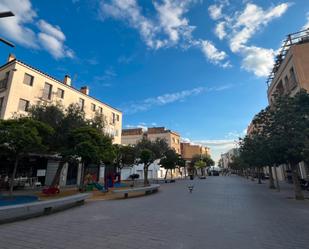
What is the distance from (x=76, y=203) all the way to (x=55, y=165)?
55.4 feet

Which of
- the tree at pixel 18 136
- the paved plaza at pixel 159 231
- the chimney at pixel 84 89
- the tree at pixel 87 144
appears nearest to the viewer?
the paved plaza at pixel 159 231

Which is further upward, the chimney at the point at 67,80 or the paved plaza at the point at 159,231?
the chimney at the point at 67,80

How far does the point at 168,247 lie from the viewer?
16.6 ft

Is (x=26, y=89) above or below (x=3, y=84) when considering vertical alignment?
below

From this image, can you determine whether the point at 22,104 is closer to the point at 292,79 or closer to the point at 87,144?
the point at 87,144

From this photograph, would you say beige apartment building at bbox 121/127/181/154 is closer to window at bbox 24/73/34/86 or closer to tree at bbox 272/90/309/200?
window at bbox 24/73/34/86

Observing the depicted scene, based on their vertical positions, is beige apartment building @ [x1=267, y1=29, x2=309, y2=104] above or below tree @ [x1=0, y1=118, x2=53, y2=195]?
above

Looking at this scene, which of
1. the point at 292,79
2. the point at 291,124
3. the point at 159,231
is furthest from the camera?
the point at 292,79

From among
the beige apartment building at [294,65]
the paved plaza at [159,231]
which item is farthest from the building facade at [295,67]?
the paved plaza at [159,231]

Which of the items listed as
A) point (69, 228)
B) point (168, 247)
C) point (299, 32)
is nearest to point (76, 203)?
point (69, 228)

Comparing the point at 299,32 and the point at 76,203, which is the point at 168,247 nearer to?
the point at 76,203

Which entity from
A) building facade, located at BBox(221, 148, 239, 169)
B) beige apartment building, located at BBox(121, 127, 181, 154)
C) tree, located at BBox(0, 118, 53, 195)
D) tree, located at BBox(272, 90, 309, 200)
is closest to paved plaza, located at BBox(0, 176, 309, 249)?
tree, located at BBox(0, 118, 53, 195)

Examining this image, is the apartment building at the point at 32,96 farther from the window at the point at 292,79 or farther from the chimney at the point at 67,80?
the window at the point at 292,79

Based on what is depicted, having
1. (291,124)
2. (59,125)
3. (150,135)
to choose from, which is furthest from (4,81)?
(150,135)
